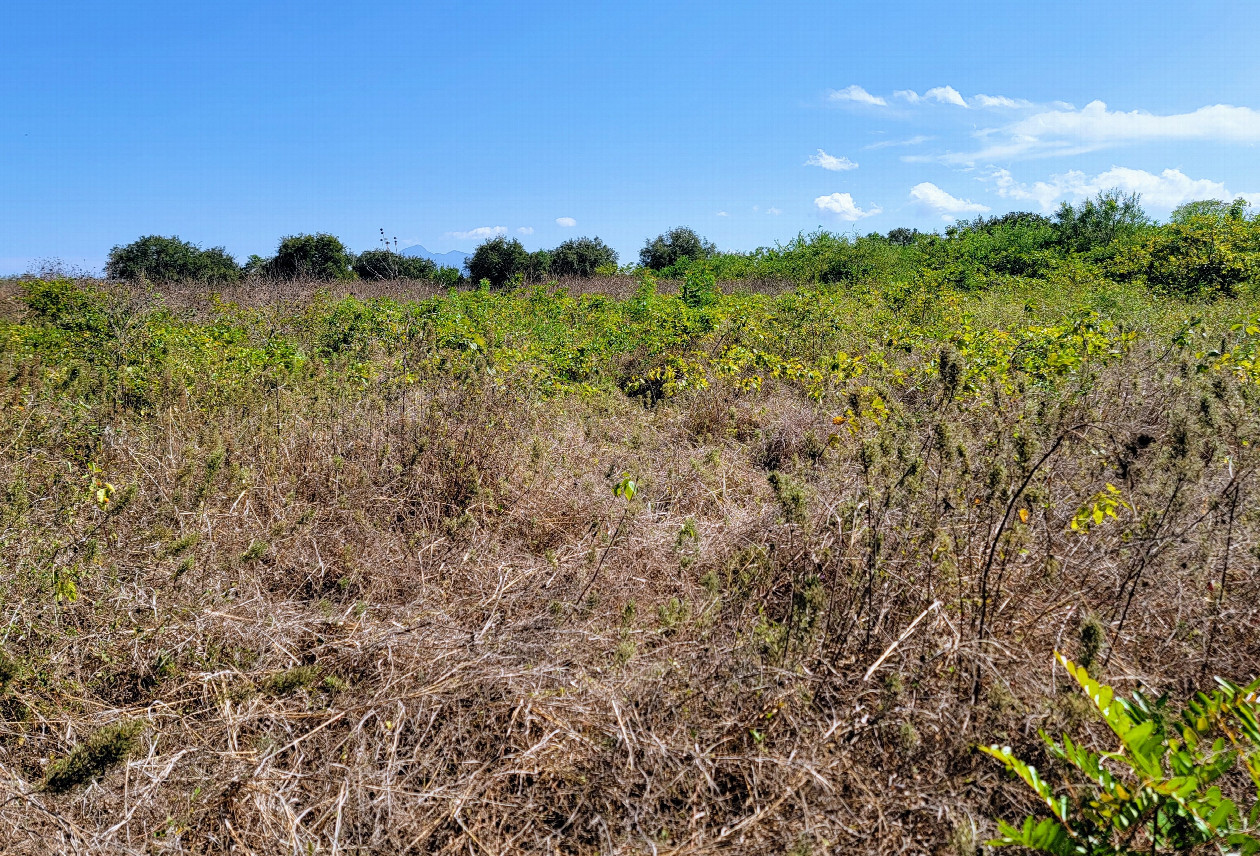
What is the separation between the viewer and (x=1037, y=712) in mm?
2008

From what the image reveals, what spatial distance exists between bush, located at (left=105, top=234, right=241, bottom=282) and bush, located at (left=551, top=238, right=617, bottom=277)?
30.3 ft

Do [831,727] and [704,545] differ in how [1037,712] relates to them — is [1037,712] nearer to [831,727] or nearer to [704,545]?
[831,727]

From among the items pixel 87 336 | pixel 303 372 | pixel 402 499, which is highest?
pixel 87 336

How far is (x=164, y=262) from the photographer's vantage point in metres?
17.1

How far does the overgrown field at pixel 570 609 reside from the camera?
6.40ft

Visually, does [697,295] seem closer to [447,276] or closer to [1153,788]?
[1153,788]

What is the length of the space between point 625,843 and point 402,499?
97.3 inches

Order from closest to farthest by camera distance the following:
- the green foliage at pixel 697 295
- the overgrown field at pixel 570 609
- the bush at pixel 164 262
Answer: the overgrown field at pixel 570 609, the green foliage at pixel 697 295, the bush at pixel 164 262

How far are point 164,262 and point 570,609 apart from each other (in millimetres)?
18874

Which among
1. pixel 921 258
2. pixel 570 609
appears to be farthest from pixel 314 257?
pixel 570 609

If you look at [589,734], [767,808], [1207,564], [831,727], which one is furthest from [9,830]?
[1207,564]

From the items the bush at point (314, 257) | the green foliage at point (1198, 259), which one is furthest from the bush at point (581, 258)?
the green foliage at point (1198, 259)

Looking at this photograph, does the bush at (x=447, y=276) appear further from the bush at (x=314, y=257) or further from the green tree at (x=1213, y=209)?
the green tree at (x=1213, y=209)

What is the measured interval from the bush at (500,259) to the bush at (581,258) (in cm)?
113
